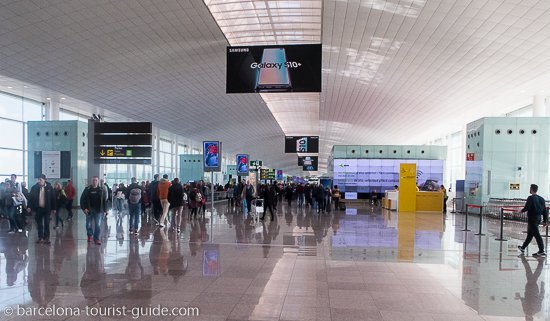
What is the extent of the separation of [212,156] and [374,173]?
2714cm

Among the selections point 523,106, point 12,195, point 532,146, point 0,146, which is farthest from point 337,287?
point 523,106

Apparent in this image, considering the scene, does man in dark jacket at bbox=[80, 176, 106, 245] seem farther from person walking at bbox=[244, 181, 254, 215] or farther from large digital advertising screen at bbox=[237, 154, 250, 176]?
large digital advertising screen at bbox=[237, 154, 250, 176]

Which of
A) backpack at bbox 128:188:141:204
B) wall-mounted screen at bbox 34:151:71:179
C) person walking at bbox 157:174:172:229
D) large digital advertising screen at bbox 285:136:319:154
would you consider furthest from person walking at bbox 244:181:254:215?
large digital advertising screen at bbox 285:136:319:154

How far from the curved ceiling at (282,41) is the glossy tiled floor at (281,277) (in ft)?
29.7

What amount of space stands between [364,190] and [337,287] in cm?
3266

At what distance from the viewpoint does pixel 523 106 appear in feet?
105

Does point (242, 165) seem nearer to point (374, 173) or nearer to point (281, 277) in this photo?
point (374, 173)

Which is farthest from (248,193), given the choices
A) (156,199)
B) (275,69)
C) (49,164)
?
(49,164)

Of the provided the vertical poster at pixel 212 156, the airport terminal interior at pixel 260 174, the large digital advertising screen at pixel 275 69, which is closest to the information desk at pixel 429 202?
the airport terminal interior at pixel 260 174

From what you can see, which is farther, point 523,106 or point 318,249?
point 523,106

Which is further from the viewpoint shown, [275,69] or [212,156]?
[212,156]

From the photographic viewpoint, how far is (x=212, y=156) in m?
12.8

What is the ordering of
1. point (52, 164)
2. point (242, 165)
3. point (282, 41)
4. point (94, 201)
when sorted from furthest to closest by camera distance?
point (242, 165)
point (282, 41)
point (52, 164)
point (94, 201)

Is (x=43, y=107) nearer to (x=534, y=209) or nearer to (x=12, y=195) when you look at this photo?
(x=12, y=195)
